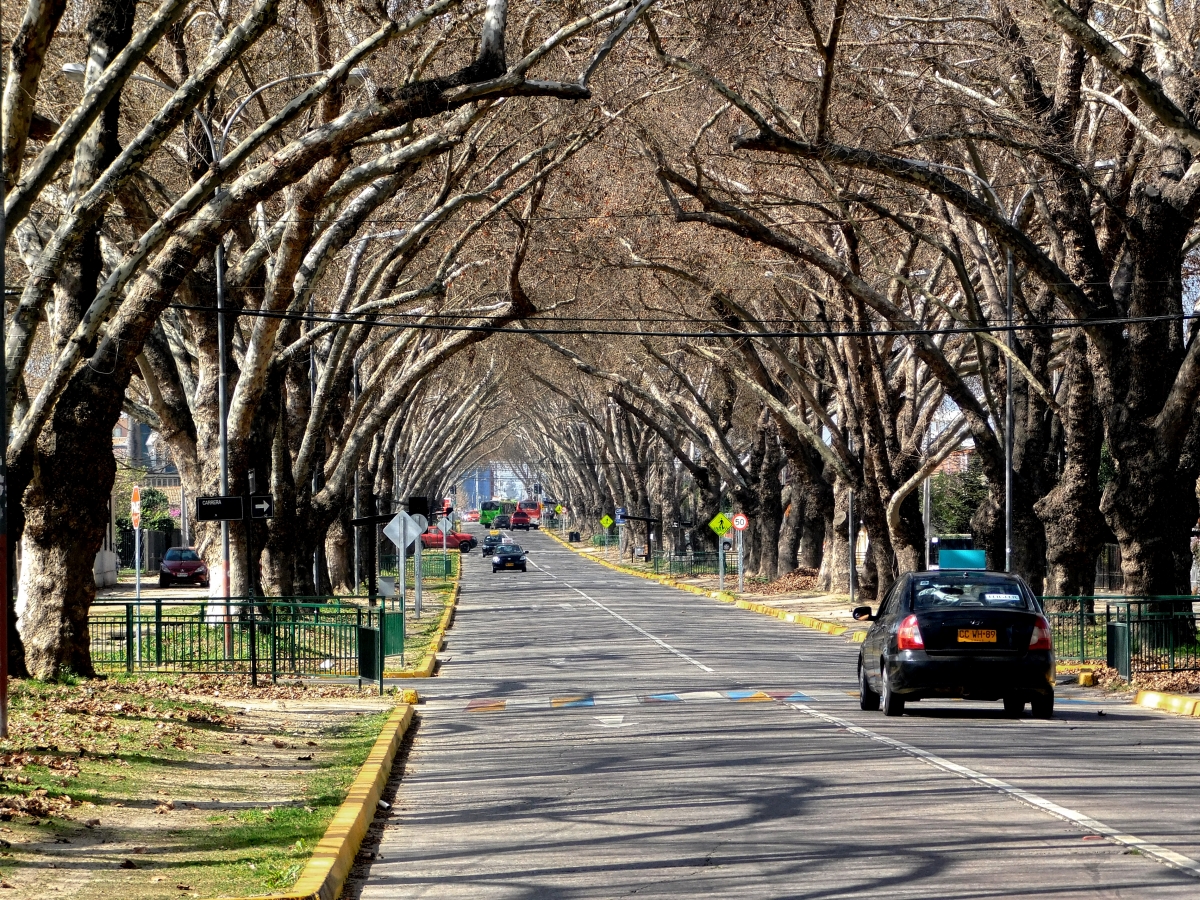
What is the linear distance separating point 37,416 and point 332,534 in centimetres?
3037

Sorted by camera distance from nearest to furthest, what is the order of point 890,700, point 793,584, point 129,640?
point 890,700
point 129,640
point 793,584

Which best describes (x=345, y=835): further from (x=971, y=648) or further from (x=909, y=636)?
(x=971, y=648)

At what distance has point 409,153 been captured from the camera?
Result: 18.2m

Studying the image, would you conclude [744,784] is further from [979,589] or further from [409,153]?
[409,153]

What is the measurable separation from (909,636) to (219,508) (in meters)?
12.2

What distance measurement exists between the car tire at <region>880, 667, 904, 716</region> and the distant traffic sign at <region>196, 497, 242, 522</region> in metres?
11.5

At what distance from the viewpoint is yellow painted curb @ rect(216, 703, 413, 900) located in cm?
766

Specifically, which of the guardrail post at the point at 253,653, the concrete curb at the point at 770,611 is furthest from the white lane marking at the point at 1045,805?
the concrete curb at the point at 770,611

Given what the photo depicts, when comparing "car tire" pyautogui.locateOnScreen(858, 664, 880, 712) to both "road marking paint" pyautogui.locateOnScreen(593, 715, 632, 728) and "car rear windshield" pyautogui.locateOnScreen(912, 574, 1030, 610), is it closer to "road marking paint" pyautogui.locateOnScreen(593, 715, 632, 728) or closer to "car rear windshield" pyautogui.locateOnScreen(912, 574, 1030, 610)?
"car rear windshield" pyautogui.locateOnScreen(912, 574, 1030, 610)

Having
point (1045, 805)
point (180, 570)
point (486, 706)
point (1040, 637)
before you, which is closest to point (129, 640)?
point (486, 706)

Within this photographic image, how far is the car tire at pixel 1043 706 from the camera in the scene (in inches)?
682

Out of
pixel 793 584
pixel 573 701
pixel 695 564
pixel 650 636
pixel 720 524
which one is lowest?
pixel 650 636

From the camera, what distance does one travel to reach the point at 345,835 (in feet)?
30.3

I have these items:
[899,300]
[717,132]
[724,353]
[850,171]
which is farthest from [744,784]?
[724,353]
